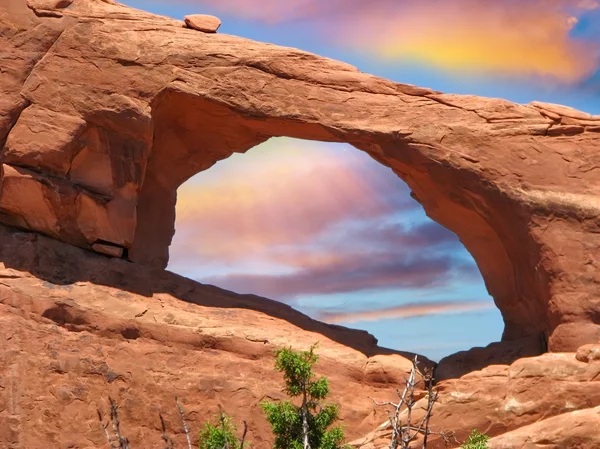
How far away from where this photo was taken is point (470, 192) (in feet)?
49.4

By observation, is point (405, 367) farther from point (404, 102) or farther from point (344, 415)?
point (404, 102)

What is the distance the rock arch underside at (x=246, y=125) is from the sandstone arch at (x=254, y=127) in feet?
0.08

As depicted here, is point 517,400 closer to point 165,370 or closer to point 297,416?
point 297,416

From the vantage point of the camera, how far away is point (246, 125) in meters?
15.8

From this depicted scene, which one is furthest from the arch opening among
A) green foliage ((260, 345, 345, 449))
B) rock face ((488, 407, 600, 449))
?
green foliage ((260, 345, 345, 449))

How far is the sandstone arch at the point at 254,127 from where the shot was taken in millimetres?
14602

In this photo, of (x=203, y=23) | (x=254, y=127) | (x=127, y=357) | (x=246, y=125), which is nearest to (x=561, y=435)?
(x=127, y=357)

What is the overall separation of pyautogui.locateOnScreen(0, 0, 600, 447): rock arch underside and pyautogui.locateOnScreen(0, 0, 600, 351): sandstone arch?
0.02 meters

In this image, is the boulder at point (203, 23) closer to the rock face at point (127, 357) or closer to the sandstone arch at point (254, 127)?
the sandstone arch at point (254, 127)

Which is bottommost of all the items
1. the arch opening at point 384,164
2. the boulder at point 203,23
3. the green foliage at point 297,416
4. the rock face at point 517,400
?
the green foliage at point 297,416

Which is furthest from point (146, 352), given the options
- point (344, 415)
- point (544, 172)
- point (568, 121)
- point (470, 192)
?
point (568, 121)

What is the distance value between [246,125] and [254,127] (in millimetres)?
148

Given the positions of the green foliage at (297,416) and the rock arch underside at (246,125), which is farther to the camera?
the rock arch underside at (246,125)

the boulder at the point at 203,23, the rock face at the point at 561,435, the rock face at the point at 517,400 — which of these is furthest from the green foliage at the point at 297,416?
the boulder at the point at 203,23
